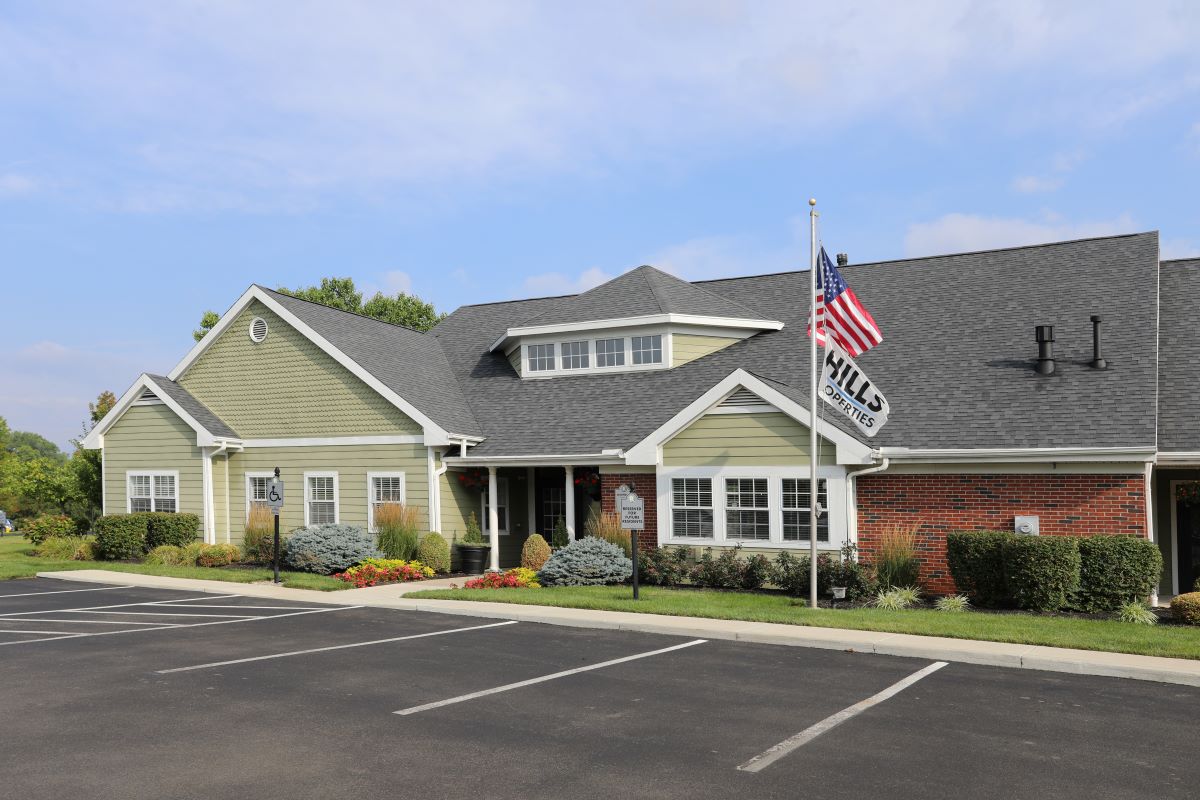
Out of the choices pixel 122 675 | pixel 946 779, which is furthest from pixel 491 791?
pixel 122 675

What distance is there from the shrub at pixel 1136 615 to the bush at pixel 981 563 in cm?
172

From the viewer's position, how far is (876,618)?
14219mm

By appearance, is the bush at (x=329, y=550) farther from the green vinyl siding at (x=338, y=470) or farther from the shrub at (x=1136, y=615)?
the shrub at (x=1136, y=615)

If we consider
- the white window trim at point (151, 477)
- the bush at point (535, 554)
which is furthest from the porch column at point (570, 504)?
the white window trim at point (151, 477)

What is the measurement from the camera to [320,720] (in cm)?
882

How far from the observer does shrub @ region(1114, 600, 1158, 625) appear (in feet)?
45.8

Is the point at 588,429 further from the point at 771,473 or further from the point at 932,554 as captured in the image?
the point at 932,554

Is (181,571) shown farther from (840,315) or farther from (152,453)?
(840,315)

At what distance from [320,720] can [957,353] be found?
1569 cm

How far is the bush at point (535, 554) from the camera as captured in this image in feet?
67.7

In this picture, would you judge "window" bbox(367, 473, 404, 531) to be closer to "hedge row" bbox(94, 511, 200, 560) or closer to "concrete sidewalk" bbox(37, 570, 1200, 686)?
"concrete sidewalk" bbox(37, 570, 1200, 686)

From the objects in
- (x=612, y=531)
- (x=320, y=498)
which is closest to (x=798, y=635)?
(x=612, y=531)

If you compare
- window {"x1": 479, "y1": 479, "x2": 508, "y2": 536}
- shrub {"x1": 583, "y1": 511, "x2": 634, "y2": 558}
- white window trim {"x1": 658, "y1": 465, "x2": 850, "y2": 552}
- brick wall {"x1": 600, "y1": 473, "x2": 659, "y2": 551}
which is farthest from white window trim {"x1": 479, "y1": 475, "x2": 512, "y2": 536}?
white window trim {"x1": 658, "y1": 465, "x2": 850, "y2": 552}

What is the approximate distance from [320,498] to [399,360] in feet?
13.9
